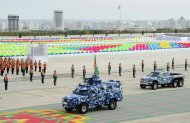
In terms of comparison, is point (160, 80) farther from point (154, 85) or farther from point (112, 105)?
point (112, 105)

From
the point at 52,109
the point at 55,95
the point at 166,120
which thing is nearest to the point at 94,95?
the point at 52,109

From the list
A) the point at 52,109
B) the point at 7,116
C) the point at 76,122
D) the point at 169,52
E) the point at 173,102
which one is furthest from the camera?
the point at 169,52

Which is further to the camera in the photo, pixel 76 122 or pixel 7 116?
pixel 7 116

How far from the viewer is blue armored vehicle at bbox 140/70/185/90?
35.7 m

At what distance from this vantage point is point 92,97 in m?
26.3

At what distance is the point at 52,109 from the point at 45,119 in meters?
3.05

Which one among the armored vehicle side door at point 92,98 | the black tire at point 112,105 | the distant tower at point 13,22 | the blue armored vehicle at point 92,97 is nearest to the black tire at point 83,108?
the blue armored vehicle at point 92,97

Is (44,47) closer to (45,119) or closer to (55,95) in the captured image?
(55,95)

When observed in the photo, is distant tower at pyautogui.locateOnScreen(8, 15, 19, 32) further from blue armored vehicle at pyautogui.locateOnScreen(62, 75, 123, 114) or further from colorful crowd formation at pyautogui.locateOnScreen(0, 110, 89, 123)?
colorful crowd formation at pyautogui.locateOnScreen(0, 110, 89, 123)

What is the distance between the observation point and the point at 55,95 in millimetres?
32812

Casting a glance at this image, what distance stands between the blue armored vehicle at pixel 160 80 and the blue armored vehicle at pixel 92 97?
8111 millimetres

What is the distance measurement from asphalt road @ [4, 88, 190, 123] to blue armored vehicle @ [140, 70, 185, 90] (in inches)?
76.6

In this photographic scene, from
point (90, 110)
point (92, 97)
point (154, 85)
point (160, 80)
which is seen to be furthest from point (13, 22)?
point (92, 97)

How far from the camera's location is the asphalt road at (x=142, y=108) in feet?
81.6
